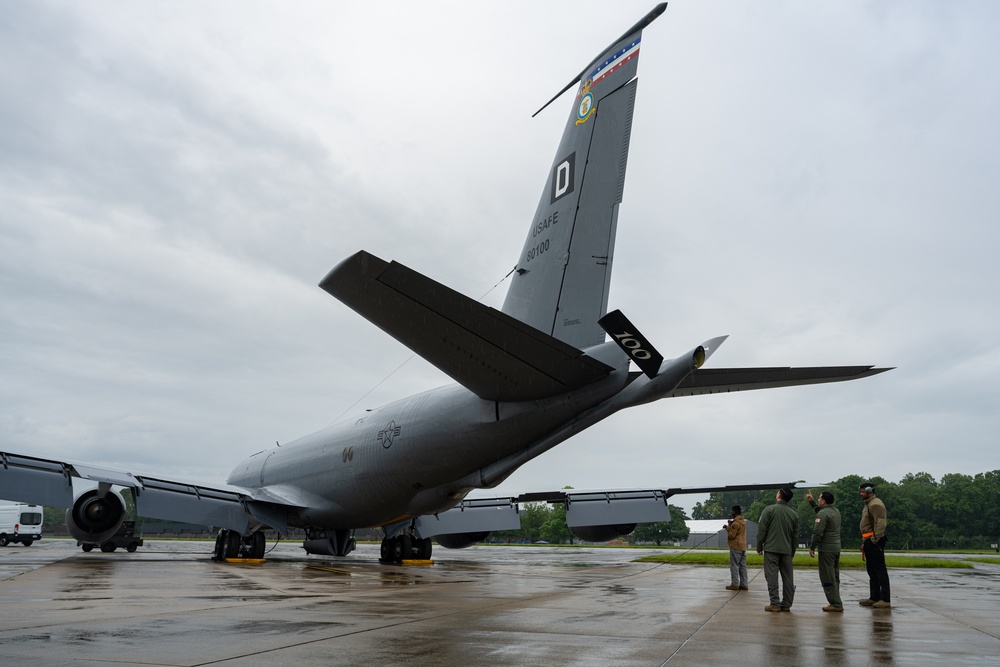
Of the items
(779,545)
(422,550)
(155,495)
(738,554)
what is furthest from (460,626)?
(422,550)

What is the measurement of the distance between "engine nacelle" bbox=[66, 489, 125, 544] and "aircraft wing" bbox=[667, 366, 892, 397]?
14531mm

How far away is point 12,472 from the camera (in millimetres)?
16109

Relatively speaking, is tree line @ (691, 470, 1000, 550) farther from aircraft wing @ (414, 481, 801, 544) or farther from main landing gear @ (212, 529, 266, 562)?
main landing gear @ (212, 529, 266, 562)

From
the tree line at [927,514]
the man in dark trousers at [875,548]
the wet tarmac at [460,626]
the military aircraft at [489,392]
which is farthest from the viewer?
the tree line at [927,514]

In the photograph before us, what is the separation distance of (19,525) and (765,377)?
144 feet

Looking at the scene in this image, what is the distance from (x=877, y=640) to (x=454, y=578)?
32.6ft

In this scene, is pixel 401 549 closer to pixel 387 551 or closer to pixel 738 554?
pixel 387 551

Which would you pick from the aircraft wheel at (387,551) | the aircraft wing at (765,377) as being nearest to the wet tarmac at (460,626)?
the aircraft wing at (765,377)

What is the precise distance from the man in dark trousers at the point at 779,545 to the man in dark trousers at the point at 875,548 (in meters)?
1.13

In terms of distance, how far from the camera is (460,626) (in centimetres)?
698

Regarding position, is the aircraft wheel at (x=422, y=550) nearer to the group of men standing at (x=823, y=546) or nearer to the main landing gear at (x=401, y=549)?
the main landing gear at (x=401, y=549)

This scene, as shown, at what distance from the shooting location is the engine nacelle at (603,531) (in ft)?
69.6

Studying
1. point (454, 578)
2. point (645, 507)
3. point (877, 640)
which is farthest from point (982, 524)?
point (877, 640)

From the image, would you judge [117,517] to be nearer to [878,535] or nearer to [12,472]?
[12,472]
